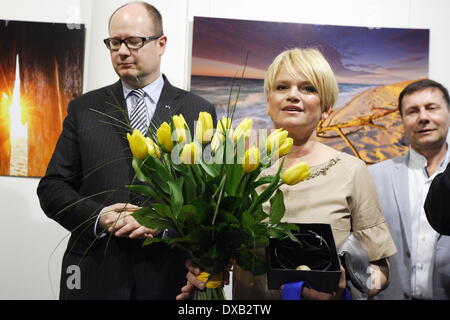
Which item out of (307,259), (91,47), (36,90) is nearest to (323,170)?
(307,259)

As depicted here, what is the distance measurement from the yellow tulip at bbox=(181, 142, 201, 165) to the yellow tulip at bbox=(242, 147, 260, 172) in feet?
0.29

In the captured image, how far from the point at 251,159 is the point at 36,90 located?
191 cm

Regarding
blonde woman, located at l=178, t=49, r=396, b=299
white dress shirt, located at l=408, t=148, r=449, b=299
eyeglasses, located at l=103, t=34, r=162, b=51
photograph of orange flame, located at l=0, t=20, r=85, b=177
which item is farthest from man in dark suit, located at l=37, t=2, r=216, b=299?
white dress shirt, located at l=408, t=148, r=449, b=299

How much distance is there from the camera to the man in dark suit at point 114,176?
4.80ft

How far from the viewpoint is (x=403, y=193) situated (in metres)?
2.02

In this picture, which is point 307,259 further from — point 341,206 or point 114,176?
point 114,176

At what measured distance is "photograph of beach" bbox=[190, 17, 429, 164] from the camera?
8.14 ft

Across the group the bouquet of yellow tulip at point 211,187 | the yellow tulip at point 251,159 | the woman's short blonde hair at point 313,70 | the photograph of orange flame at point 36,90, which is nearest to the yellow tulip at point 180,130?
the bouquet of yellow tulip at point 211,187

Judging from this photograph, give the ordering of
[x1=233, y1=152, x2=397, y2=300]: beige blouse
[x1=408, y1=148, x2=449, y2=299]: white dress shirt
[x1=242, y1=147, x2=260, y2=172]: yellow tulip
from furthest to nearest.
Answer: [x1=408, y1=148, x2=449, y2=299]: white dress shirt
[x1=233, y1=152, x2=397, y2=300]: beige blouse
[x1=242, y1=147, x2=260, y2=172]: yellow tulip

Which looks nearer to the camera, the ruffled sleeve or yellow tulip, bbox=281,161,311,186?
yellow tulip, bbox=281,161,311,186

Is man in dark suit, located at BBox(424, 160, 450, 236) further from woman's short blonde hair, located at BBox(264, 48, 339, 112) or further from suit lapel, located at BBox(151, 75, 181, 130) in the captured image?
suit lapel, located at BBox(151, 75, 181, 130)

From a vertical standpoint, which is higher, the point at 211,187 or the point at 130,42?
the point at 130,42

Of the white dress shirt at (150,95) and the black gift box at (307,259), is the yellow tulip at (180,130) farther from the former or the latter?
the white dress shirt at (150,95)
